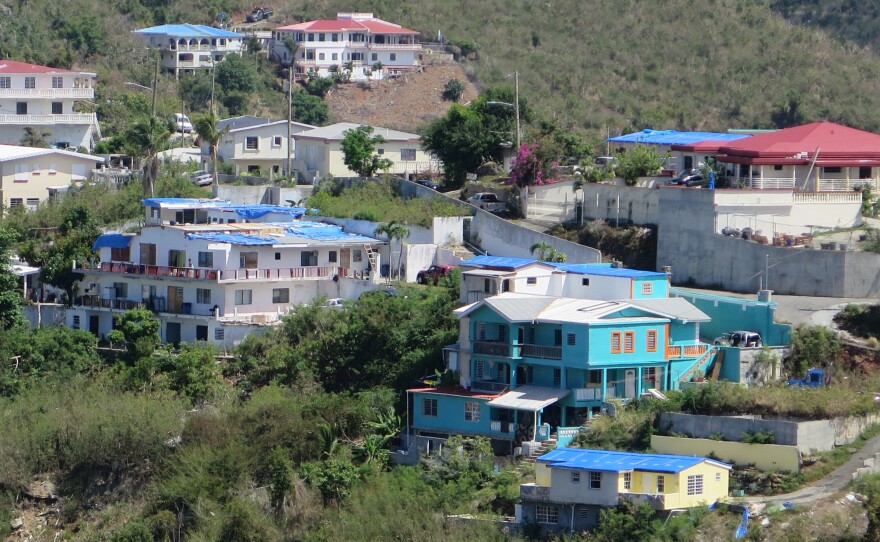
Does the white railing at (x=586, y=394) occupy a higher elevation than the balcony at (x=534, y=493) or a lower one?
higher

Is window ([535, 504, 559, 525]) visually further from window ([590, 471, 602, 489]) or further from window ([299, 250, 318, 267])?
window ([299, 250, 318, 267])

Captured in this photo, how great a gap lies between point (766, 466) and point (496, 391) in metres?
7.72

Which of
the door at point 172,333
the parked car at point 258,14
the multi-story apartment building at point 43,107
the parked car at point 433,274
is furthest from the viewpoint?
the parked car at point 258,14

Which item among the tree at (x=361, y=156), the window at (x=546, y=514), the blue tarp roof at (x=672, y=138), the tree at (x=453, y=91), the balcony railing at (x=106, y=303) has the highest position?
the tree at (x=453, y=91)

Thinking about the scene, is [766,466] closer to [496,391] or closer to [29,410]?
[496,391]

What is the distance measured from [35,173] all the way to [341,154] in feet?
35.0

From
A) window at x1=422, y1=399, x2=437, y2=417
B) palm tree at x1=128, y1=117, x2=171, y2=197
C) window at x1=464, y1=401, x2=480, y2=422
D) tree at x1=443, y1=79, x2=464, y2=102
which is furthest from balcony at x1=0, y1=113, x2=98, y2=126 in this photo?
window at x1=464, y1=401, x2=480, y2=422

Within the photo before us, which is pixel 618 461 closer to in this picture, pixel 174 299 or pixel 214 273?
pixel 214 273

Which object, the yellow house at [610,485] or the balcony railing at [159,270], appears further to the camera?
the balcony railing at [159,270]

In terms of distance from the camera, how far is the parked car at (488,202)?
2601 inches

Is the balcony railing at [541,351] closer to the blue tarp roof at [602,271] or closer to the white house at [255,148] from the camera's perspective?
the blue tarp roof at [602,271]

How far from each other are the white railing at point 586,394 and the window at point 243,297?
13.7 meters

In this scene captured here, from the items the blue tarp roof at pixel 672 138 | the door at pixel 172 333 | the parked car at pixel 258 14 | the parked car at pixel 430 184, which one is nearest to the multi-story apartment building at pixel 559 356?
the door at pixel 172 333

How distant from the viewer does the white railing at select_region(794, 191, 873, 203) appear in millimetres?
59219
